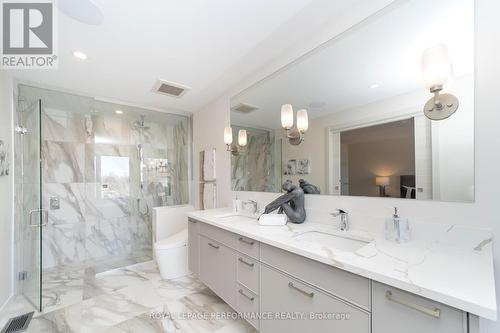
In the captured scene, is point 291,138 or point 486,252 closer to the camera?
point 486,252

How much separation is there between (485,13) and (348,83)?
665 mm

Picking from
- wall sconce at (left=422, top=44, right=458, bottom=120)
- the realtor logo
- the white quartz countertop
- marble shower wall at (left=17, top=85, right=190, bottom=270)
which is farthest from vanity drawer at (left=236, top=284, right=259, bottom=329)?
the realtor logo

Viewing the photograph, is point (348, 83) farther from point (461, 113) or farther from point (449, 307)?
point (449, 307)

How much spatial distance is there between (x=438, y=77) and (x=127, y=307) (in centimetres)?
281

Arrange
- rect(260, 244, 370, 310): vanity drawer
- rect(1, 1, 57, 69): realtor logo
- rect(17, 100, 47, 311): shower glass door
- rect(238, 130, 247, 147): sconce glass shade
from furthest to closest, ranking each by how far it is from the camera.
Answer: rect(238, 130, 247, 147): sconce glass shade
rect(17, 100, 47, 311): shower glass door
rect(1, 1, 57, 69): realtor logo
rect(260, 244, 370, 310): vanity drawer

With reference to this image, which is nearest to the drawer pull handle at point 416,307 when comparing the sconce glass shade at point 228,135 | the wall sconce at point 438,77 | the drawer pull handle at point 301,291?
the drawer pull handle at point 301,291

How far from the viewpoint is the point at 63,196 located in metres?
2.75

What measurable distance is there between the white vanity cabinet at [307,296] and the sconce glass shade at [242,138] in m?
0.98

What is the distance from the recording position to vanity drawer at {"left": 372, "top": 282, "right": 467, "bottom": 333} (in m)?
0.65

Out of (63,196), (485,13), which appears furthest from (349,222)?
(63,196)

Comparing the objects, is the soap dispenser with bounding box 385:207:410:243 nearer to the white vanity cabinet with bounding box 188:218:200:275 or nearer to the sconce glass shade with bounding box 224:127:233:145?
the white vanity cabinet with bounding box 188:218:200:275

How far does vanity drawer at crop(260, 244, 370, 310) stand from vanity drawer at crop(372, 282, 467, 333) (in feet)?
0.16

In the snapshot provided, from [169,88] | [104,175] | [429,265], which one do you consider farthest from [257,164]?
[104,175]

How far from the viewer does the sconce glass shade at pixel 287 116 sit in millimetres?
1809
